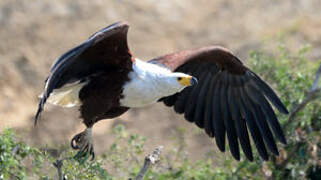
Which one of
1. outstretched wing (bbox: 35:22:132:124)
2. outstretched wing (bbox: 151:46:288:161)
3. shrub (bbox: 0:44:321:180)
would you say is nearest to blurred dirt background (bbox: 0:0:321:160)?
outstretched wing (bbox: 151:46:288:161)

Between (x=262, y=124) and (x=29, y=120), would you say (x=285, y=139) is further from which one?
(x=29, y=120)

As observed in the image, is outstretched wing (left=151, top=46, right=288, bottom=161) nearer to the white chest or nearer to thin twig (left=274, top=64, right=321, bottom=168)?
thin twig (left=274, top=64, right=321, bottom=168)

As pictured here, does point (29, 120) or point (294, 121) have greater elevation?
point (294, 121)

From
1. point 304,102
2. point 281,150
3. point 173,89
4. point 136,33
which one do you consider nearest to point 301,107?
point 304,102

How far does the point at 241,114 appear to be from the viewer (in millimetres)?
7594

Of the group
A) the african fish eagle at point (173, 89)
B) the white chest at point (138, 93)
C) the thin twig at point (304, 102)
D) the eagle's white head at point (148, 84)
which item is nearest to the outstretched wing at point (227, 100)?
the african fish eagle at point (173, 89)

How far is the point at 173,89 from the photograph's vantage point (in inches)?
266

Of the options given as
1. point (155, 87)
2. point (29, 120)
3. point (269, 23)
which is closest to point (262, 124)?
point (155, 87)

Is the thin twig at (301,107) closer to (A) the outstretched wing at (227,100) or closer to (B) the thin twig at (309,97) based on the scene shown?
(B) the thin twig at (309,97)

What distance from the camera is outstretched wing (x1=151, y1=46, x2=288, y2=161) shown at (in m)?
7.18

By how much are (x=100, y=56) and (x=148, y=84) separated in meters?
0.54

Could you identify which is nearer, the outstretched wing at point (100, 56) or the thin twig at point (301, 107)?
the outstretched wing at point (100, 56)

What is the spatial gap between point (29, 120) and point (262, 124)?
5176 mm

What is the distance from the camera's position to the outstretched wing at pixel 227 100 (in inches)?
283
